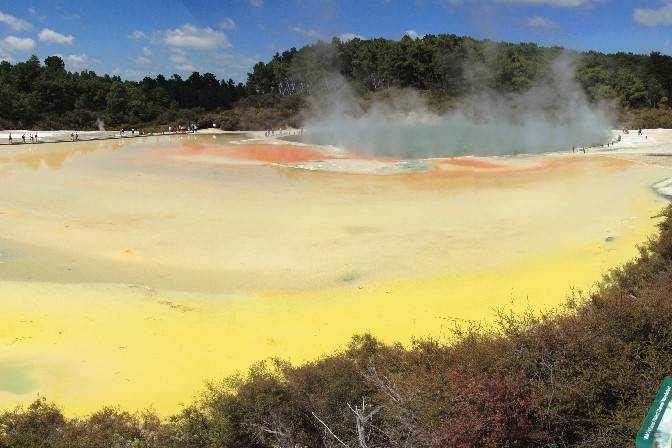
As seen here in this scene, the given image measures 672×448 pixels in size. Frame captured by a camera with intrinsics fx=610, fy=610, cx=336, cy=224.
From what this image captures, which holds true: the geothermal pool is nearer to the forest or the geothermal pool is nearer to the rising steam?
the rising steam

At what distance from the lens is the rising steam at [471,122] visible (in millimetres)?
32188

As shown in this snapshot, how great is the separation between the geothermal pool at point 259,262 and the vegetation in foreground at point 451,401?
1.42 m

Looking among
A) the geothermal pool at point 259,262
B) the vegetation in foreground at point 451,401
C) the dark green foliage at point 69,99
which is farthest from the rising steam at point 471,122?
the vegetation in foreground at point 451,401

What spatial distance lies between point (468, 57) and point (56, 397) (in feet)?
174

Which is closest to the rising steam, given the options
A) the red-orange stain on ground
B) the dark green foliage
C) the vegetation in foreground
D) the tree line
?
the tree line

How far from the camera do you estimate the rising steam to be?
32.2 meters

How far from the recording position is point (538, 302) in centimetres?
889

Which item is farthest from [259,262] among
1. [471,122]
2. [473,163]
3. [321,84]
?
[321,84]

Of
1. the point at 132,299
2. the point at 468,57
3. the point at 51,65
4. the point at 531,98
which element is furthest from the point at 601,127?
the point at 51,65

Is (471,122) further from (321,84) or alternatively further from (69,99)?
(69,99)

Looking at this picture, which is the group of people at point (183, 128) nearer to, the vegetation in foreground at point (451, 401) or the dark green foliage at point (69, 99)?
the dark green foliage at point (69, 99)

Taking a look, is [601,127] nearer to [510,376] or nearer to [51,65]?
[510,376]

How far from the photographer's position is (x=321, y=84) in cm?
5700

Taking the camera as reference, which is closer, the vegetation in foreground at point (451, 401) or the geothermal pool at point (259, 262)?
the vegetation in foreground at point (451, 401)
